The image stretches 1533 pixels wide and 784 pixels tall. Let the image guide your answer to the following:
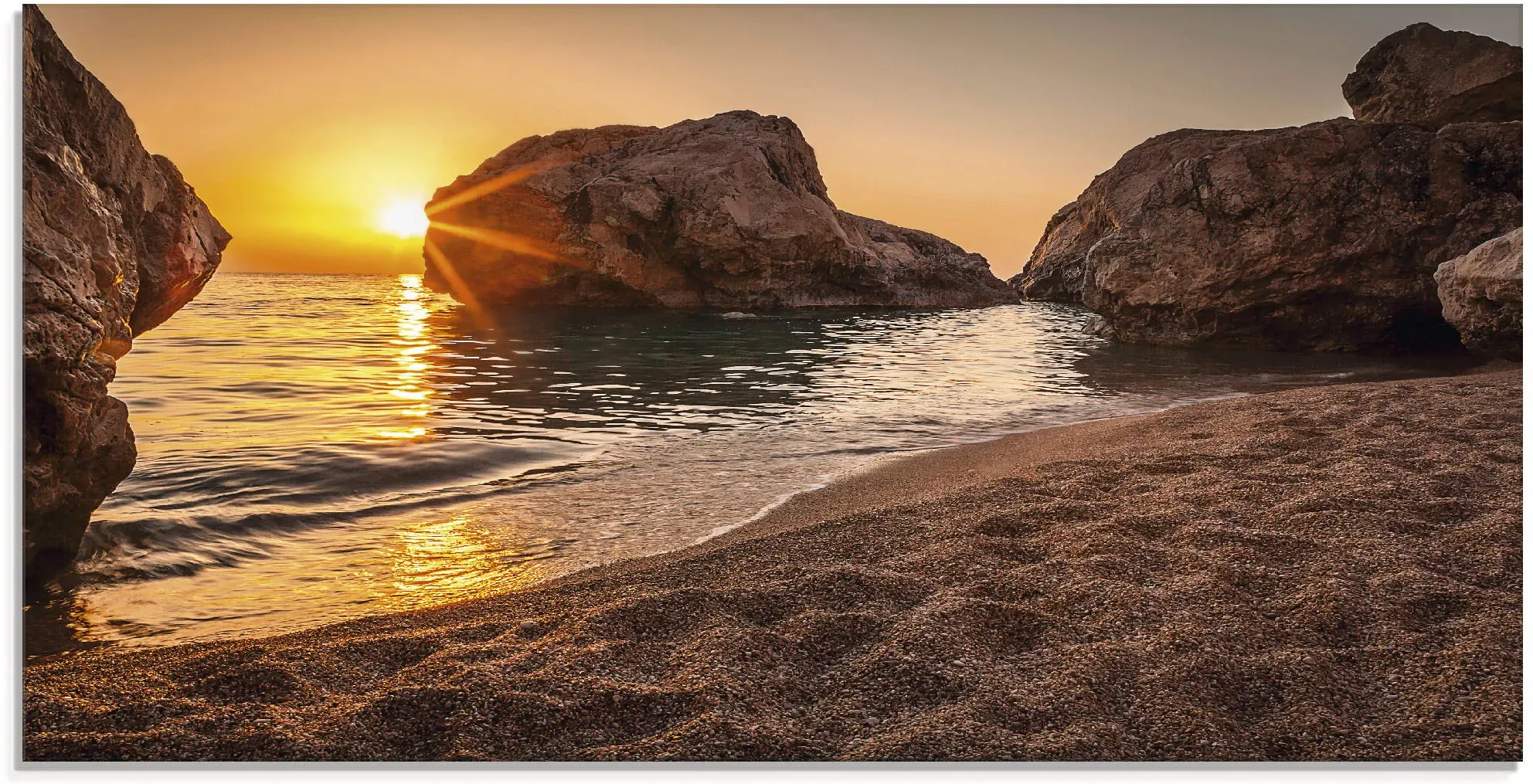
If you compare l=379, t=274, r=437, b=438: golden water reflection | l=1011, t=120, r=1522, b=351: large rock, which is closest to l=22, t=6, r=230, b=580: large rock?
→ l=379, t=274, r=437, b=438: golden water reflection

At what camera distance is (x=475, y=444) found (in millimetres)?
7031

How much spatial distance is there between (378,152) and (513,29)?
111cm

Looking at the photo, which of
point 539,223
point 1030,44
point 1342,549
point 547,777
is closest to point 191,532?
point 547,777

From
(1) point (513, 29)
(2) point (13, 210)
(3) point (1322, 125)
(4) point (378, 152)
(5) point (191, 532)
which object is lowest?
(5) point (191, 532)

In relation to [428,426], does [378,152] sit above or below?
above

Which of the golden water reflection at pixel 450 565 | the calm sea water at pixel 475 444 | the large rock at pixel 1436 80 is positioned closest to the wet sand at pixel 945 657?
the golden water reflection at pixel 450 565

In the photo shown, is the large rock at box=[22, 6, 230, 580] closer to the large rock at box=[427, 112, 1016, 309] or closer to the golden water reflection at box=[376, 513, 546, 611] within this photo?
the golden water reflection at box=[376, 513, 546, 611]

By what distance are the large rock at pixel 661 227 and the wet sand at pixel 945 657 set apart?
30.6m

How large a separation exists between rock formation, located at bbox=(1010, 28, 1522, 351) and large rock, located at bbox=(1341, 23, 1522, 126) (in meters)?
3.96

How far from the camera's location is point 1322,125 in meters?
13.8

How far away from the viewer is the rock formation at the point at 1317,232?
13062mm

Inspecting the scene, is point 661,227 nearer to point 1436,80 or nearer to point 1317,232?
point 1436,80

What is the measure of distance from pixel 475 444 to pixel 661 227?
27.5 metres

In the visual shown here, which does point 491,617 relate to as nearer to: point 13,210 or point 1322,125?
point 13,210
